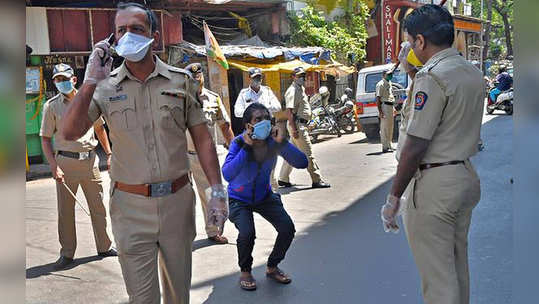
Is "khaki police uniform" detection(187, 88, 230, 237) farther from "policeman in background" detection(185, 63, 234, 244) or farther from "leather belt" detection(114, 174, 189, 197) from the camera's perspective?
"leather belt" detection(114, 174, 189, 197)

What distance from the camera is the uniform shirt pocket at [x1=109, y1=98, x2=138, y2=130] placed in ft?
9.06

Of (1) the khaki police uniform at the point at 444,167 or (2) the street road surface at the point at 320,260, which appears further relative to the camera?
(2) the street road surface at the point at 320,260

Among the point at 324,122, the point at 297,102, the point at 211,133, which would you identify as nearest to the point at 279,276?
the point at 211,133

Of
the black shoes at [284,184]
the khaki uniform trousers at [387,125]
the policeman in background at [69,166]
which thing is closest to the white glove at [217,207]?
the policeman in background at [69,166]

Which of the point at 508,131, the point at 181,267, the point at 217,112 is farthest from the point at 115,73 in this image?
the point at 508,131

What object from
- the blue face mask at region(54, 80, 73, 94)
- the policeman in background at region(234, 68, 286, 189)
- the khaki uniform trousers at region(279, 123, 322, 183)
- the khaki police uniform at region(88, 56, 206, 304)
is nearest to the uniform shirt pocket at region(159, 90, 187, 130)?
the khaki police uniform at region(88, 56, 206, 304)

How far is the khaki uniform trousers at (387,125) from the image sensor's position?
38.1 ft

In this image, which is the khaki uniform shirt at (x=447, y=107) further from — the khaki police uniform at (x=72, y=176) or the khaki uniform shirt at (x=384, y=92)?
the khaki uniform shirt at (x=384, y=92)

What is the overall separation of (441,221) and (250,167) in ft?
6.15

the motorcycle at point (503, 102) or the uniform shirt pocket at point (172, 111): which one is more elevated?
the uniform shirt pocket at point (172, 111)

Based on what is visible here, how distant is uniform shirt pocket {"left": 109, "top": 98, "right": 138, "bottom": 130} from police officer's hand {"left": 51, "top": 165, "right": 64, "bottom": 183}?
8.42 ft

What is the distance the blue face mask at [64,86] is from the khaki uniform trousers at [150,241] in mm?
2531
